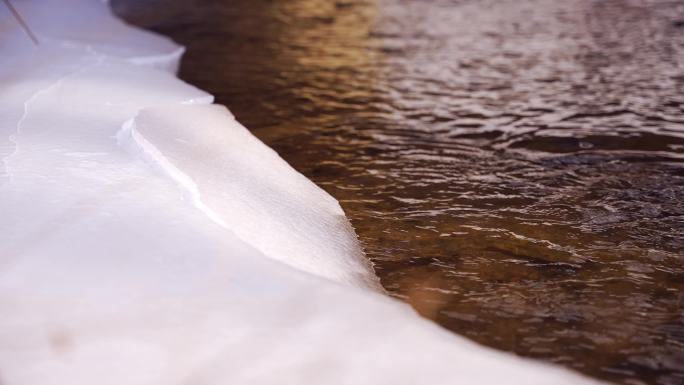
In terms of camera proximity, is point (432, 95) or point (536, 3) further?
point (536, 3)

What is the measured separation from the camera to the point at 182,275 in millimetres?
1757

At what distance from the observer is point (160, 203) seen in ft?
6.84

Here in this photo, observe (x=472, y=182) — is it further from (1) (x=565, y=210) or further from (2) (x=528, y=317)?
(2) (x=528, y=317)

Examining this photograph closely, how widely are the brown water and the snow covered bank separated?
23 centimetres

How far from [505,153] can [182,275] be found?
1858mm

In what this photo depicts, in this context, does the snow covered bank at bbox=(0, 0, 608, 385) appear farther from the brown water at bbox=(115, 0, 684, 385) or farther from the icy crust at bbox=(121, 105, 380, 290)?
the brown water at bbox=(115, 0, 684, 385)

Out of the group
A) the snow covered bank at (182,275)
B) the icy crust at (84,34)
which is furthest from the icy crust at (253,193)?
the icy crust at (84,34)

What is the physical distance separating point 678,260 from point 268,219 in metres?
1.20

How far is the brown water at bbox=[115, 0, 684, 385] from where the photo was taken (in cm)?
190

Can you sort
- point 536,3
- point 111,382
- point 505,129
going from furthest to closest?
point 536,3
point 505,129
point 111,382

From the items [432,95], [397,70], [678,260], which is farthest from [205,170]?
[397,70]

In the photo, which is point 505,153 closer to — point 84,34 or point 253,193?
point 253,193

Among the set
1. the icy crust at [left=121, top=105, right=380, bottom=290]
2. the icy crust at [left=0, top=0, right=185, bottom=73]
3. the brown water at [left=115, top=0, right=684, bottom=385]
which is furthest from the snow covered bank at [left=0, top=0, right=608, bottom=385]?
the icy crust at [left=0, top=0, right=185, bottom=73]

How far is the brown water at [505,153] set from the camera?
190 centimetres
